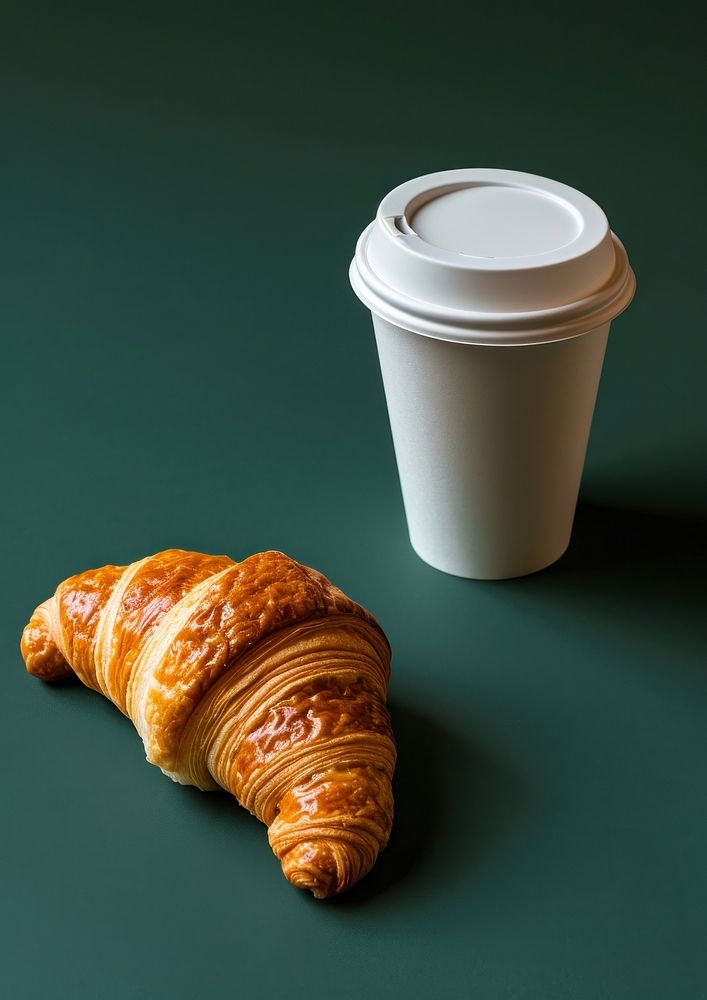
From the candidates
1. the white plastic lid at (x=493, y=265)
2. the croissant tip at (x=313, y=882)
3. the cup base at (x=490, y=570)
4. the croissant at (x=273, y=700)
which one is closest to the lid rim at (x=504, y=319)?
the white plastic lid at (x=493, y=265)

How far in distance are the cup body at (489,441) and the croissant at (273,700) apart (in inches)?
12.8

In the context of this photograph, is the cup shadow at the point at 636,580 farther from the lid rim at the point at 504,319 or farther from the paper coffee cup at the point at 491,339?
the lid rim at the point at 504,319

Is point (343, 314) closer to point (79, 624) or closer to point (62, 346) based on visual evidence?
point (62, 346)

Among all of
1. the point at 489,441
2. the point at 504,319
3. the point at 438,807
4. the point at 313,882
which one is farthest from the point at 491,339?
the point at 313,882

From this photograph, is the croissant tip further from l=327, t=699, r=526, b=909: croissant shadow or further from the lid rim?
the lid rim

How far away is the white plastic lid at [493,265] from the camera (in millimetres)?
1691

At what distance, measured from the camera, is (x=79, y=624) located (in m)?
1.79

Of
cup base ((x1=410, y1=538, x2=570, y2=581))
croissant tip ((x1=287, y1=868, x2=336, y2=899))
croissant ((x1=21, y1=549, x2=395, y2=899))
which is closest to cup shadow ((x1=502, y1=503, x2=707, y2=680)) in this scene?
cup base ((x1=410, y1=538, x2=570, y2=581))

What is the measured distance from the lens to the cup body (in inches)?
70.2

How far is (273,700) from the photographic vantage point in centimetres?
162

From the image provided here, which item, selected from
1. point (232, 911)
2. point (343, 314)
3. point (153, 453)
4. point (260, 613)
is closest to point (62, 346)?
point (153, 453)

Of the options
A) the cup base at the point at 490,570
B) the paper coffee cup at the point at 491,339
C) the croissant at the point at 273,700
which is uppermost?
the paper coffee cup at the point at 491,339

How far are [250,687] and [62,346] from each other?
1303mm

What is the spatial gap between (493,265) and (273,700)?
680mm
